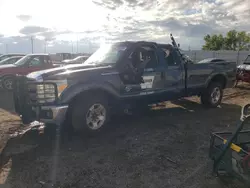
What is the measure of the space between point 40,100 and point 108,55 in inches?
79.5

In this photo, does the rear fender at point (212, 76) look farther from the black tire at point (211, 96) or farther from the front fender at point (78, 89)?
the front fender at point (78, 89)

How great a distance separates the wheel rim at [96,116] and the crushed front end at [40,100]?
0.52 metres

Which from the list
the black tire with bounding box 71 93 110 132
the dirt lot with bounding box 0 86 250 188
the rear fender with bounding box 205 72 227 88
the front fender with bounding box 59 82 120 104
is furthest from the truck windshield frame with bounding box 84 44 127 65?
the rear fender with bounding box 205 72 227 88

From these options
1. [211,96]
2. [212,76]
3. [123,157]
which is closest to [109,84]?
[123,157]

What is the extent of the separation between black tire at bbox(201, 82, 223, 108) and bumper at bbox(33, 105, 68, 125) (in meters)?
4.66

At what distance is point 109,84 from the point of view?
504 centimetres

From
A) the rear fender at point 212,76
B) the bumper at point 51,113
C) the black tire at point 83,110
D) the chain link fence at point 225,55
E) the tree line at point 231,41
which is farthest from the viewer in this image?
the tree line at point 231,41

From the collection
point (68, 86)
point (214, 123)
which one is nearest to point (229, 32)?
point (214, 123)

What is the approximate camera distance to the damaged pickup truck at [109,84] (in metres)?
4.52

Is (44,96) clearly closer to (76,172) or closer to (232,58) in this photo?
(76,172)

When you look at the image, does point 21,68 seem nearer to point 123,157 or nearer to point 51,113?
point 51,113

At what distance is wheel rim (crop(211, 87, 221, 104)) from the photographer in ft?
24.5

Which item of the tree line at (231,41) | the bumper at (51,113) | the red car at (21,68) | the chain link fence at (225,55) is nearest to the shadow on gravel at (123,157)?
the bumper at (51,113)

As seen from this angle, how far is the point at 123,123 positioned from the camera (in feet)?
19.5
